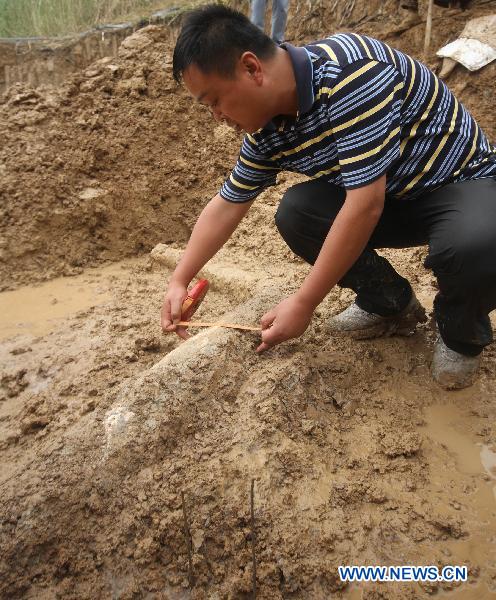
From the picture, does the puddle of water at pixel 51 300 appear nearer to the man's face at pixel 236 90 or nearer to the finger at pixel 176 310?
the finger at pixel 176 310

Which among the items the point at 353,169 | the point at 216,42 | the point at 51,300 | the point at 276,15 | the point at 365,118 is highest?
the point at 216,42

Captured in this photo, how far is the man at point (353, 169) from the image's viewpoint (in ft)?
4.40

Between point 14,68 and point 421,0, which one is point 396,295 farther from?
point 14,68

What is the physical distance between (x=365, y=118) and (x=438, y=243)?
462mm

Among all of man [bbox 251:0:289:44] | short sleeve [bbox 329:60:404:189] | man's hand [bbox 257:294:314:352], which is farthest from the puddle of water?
man [bbox 251:0:289:44]

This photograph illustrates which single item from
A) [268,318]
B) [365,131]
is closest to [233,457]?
[268,318]

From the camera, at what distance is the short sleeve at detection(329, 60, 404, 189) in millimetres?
1327

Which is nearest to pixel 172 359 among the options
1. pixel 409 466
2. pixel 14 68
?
pixel 409 466

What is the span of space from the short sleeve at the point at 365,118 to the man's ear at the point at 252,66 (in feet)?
0.66

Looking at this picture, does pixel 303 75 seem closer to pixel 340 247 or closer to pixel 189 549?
pixel 340 247

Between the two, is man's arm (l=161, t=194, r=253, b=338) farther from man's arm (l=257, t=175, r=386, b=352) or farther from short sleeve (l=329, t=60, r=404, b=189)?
short sleeve (l=329, t=60, r=404, b=189)

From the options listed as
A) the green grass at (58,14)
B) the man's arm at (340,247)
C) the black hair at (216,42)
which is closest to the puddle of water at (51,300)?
the man's arm at (340,247)

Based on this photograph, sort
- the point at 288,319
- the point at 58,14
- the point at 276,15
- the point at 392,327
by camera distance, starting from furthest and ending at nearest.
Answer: the point at 58,14 → the point at 276,15 → the point at 392,327 → the point at 288,319

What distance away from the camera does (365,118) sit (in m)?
1.33
